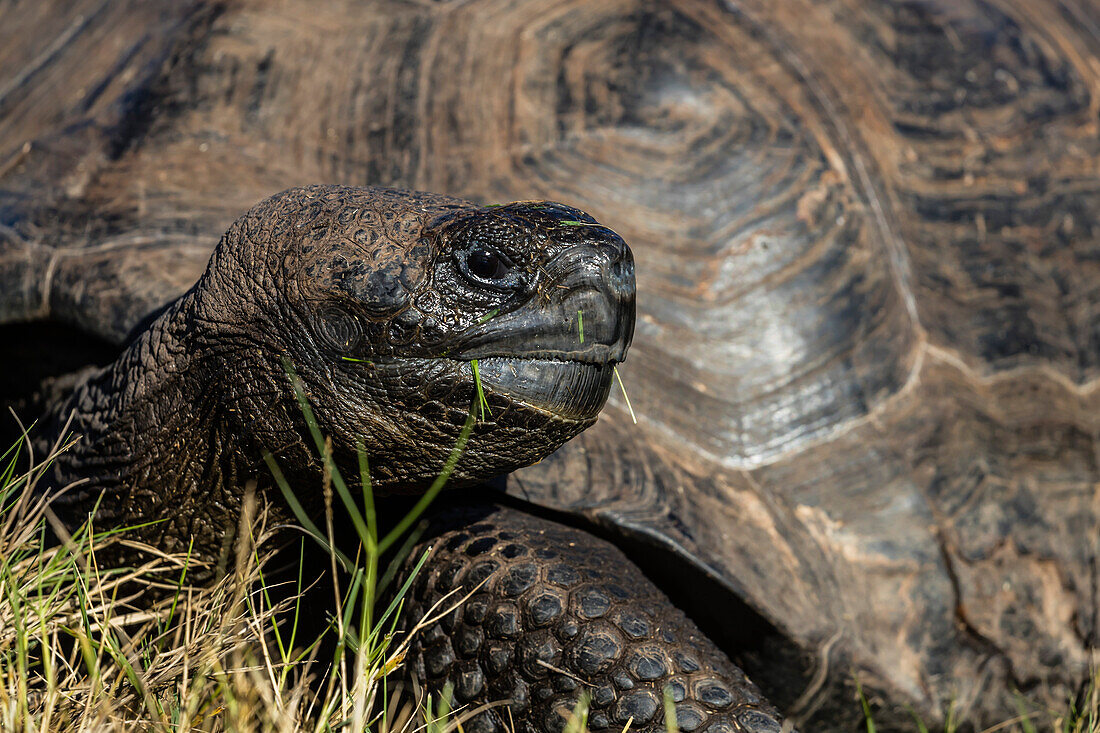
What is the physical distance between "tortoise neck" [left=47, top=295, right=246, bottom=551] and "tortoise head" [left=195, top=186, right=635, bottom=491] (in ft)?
0.59

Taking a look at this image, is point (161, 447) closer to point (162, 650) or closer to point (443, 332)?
point (162, 650)

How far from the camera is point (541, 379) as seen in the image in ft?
5.95

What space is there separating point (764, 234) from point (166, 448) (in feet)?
5.41

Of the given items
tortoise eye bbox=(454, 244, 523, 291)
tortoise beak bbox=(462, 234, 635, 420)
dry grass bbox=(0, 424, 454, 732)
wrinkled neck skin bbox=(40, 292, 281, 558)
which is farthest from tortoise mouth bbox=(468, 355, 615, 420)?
wrinkled neck skin bbox=(40, 292, 281, 558)

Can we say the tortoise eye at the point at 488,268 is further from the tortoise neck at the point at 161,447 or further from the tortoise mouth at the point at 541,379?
the tortoise neck at the point at 161,447

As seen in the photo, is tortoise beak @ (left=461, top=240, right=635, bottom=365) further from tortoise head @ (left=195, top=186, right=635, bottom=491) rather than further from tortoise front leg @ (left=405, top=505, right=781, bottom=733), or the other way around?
tortoise front leg @ (left=405, top=505, right=781, bottom=733)

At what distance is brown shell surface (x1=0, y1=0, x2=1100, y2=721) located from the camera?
2.53 m

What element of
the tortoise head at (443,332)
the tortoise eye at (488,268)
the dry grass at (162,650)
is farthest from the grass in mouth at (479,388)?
the dry grass at (162,650)

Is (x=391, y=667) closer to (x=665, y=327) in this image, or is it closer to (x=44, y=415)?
(x=665, y=327)

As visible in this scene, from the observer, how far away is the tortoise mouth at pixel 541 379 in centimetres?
181

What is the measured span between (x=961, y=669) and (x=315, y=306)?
2046 mm

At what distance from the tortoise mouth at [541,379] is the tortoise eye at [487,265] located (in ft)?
0.51

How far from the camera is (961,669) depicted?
273 centimetres

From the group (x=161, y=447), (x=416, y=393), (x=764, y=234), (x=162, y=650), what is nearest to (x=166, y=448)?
(x=161, y=447)
